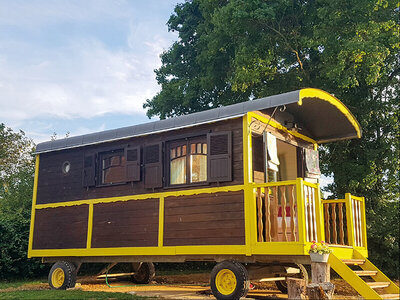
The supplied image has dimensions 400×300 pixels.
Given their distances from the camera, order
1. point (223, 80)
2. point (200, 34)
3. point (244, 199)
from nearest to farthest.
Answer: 1. point (244, 199)
2. point (223, 80)
3. point (200, 34)

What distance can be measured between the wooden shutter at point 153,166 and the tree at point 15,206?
20.3 feet

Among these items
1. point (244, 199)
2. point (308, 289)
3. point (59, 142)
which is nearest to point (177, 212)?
point (244, 199)

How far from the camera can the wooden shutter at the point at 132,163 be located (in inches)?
392

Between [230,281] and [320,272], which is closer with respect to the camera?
[320,272]

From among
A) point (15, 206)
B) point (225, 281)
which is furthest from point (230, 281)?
point (15, 206)

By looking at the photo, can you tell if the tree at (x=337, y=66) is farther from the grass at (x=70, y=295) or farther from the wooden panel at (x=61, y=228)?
the grass at (x=70, y=295)

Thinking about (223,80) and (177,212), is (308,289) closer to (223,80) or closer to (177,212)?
(177,212)

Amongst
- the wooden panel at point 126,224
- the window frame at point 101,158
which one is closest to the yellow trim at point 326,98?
the wooden panel at point 126,224

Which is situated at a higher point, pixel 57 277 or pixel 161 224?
pixel 161 224

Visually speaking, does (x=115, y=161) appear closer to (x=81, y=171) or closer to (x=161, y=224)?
(x=81, y=171)

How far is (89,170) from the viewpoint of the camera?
10.8m

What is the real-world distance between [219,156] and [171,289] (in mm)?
3694

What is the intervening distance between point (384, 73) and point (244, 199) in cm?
777

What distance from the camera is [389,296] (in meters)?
7.73
